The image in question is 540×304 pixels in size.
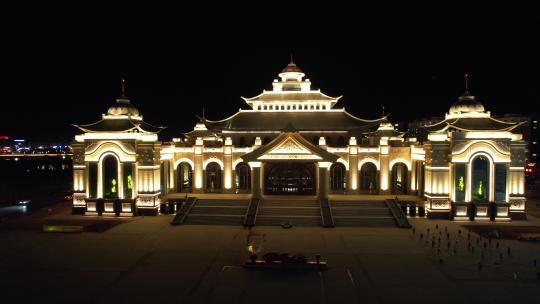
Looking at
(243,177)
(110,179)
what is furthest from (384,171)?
(110,179)

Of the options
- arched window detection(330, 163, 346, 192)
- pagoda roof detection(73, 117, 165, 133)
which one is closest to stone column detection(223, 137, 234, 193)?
pagoda roof detection(73, 117, 165, 133)

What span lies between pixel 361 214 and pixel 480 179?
8.68 meters

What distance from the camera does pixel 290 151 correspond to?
122 ft

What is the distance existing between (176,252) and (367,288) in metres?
9.98

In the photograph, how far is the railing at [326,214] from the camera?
31.4 m

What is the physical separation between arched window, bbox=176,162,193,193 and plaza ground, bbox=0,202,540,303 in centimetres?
1169

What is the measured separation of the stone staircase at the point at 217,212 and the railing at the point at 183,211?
0.75 feet

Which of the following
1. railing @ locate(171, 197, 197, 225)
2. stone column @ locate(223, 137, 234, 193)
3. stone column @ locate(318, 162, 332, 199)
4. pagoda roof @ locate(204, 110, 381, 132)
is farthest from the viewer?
pagoda roof @ locate(204, 110, 381, 132)

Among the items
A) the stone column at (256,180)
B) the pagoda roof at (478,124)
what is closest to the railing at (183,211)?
the stone column at (256,180)

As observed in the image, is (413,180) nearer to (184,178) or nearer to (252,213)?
(252,213)

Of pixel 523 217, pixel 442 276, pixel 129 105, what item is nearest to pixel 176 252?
pixel 442 276

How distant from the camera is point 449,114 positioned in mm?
36688

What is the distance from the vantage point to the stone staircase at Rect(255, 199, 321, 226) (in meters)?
32.0

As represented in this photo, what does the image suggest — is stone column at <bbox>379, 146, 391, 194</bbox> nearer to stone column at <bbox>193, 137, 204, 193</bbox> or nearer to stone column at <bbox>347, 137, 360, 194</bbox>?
stone column at <bbox>347, 137, 360, 194</bbox>
